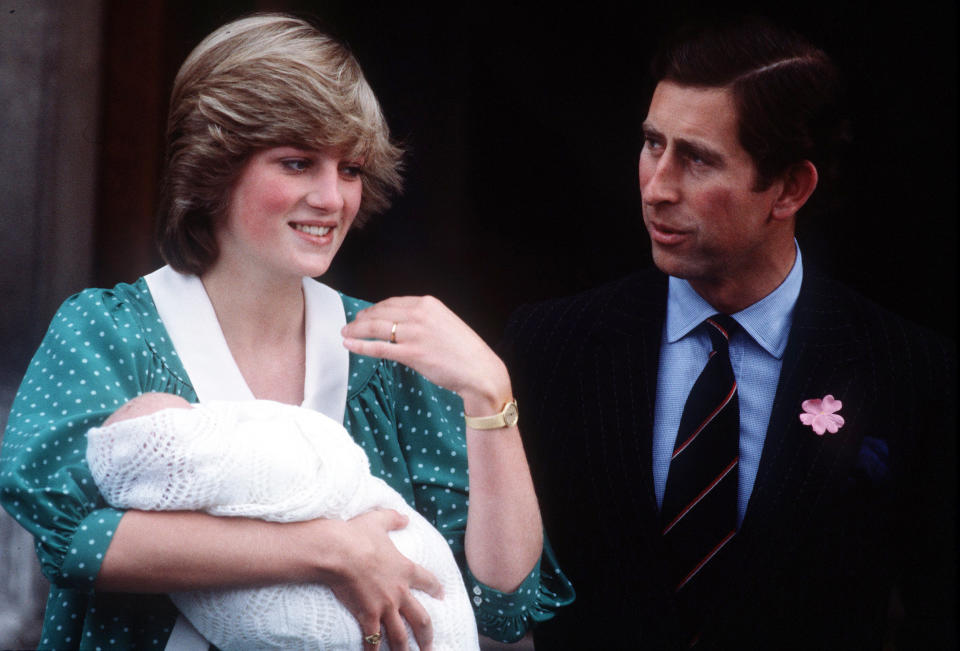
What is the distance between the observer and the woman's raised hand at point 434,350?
1453mm

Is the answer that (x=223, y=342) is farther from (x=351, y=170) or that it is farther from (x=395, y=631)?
(x=395, y=631)

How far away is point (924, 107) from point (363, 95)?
960 millimetres

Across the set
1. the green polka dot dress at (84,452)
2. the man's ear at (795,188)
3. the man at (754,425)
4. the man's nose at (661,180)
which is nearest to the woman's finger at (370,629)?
the green polka dot dress at (84,452)

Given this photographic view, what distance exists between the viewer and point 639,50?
174cm

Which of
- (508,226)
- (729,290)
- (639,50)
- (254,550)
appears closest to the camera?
(254,550)

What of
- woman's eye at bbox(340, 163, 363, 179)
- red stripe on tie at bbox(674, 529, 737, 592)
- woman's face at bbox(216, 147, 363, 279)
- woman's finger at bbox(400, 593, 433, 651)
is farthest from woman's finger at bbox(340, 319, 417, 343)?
red stripe on tie at bbox(674, 529, 737, 592)

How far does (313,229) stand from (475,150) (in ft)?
1.55

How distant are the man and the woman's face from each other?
51 cm

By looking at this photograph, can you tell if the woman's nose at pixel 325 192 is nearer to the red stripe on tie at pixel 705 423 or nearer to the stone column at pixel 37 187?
the stone column at pixel 37 187

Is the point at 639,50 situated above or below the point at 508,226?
above

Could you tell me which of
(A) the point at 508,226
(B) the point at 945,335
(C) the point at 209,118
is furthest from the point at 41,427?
(B) the point at 945,335

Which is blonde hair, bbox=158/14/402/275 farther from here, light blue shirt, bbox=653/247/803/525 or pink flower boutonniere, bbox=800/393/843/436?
pink flower boutonniere, bbox=800/393/843/436

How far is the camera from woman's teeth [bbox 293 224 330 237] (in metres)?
1.46

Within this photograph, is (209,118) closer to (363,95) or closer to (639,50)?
(363,95)
